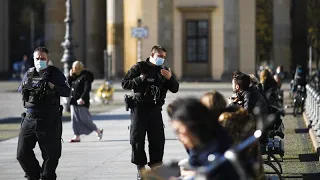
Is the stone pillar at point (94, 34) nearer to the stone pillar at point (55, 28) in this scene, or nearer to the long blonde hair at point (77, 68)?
the stone pillar at point (55, 28)

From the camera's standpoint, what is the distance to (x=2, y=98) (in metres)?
38.6

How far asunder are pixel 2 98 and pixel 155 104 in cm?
2753

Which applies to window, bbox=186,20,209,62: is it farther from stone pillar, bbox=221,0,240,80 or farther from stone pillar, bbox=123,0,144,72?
stone pillar, bbox=123,0,144,72

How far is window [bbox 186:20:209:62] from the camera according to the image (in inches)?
1988

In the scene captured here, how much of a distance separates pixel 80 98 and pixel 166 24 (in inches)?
1267

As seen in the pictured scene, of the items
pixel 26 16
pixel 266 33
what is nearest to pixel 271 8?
pixel 266 33

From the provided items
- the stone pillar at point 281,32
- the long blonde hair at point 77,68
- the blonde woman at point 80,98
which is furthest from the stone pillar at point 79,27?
the long blonde hair at point 77,68

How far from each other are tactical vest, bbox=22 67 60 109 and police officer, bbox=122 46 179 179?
1.30 metres

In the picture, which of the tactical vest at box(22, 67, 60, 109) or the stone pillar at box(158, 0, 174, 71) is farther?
the stone pillar at box(158, 0, 174, 71)

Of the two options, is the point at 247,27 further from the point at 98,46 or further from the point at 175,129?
the point at 175,129

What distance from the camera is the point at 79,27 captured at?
59312mm

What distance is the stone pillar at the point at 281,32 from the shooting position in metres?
54.3

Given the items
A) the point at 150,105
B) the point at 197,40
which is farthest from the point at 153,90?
the point at 197,40

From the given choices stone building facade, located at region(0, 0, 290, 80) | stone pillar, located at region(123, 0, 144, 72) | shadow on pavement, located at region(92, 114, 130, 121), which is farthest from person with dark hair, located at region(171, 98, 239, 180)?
stone pillar, located at region(123, 0, 144, 72)
